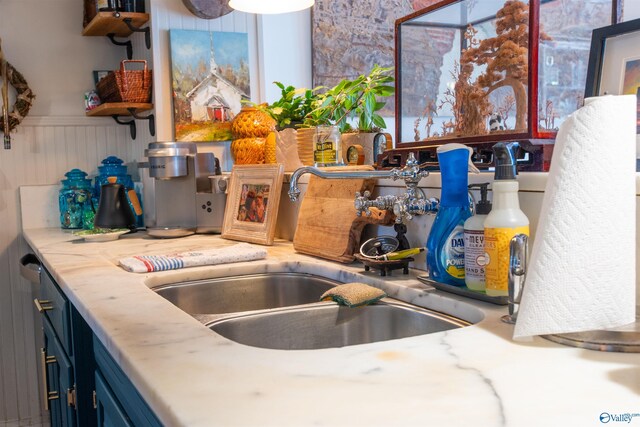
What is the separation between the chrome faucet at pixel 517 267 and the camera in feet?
3.06

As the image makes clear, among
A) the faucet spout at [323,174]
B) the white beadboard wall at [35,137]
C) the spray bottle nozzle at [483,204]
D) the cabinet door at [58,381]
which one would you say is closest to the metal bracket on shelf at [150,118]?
the white beadboard wall at [35,137]

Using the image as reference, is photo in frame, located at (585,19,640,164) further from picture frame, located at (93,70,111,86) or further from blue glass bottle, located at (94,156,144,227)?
picture frame, located at (93,70,111,86)

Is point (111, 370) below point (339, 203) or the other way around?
below

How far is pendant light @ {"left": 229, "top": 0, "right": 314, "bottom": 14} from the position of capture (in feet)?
6.42

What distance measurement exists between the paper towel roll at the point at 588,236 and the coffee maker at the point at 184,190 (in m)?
1.56

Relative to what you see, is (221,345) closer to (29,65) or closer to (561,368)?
(561,368)

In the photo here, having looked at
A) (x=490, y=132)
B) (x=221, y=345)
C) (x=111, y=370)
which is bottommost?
(x=111, y=370)

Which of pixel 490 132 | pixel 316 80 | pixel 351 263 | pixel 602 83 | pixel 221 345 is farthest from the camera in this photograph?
pixel 316 80

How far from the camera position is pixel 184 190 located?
7.66 feet

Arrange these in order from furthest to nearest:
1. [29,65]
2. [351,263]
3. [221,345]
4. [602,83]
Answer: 1. [29,65]
2. [351,263]
3. [602,83]
4. [221,345]

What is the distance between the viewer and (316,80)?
3.09m

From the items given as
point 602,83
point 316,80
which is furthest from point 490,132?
point 316,80

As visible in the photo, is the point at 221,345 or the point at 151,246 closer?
the point at 221,345

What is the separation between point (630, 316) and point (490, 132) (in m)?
0.48
